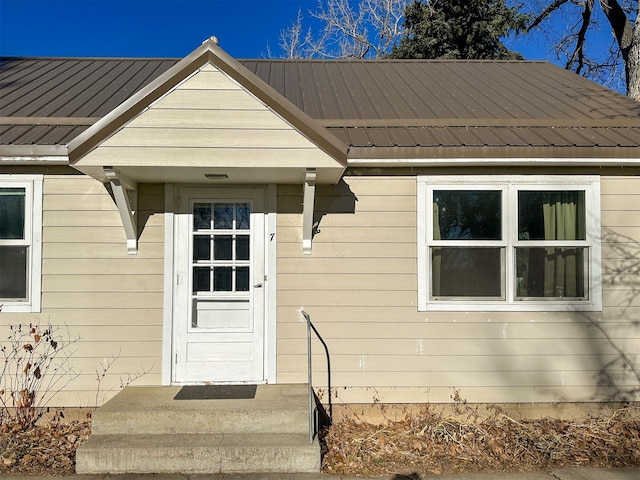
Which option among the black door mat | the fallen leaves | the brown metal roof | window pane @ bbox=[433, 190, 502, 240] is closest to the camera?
the fallen leaves

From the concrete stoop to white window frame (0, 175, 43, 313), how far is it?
1.42 meters

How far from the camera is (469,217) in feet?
16.3

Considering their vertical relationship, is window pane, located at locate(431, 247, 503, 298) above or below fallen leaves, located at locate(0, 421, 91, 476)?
above

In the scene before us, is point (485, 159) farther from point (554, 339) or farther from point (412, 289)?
point (554, 339)

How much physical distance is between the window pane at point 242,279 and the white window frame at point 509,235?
1.83m

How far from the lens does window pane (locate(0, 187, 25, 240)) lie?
4840 mm

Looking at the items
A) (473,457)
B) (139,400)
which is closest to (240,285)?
(139,400)

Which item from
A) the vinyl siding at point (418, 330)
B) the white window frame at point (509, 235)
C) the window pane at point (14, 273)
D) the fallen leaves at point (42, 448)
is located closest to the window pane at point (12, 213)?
the window pane at point (14, 273)

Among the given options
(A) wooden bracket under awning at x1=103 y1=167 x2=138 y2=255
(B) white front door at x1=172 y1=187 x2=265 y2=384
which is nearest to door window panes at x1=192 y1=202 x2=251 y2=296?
(B) white front door at x1=172 y1=187 x2=265 y2=384

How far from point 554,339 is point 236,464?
3410 mm

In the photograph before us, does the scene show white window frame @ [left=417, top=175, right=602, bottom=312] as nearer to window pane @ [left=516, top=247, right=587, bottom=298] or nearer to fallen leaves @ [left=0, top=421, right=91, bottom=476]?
window pane @ [left=516, top=247, right=587, bottom=298]

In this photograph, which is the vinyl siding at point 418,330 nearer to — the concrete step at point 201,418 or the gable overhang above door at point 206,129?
the concrete step at point 201,418

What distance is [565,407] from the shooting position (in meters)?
4.91

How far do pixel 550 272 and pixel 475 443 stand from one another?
6.35 feet
